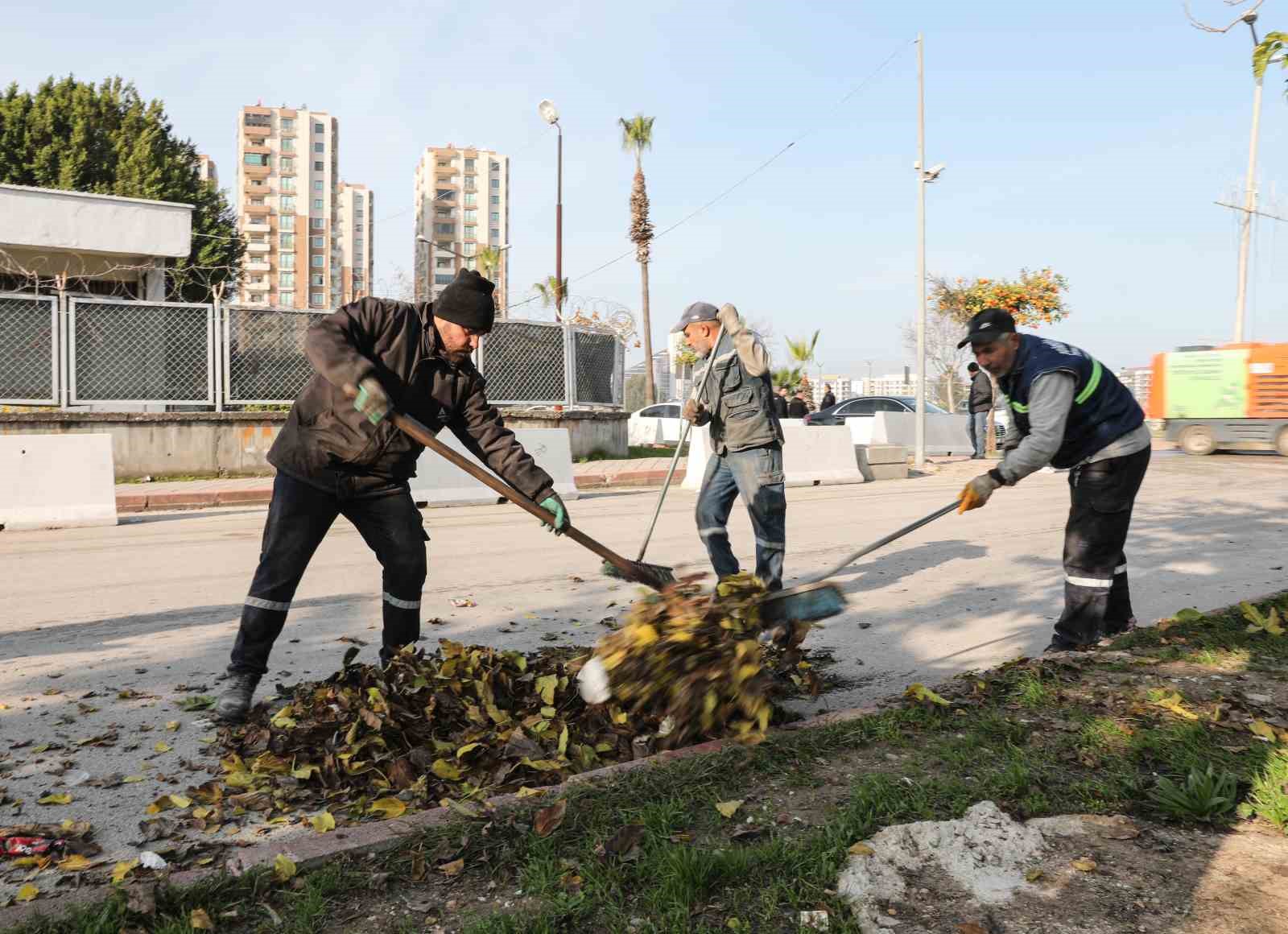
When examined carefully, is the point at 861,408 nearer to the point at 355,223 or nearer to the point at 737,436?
the point at 737,436

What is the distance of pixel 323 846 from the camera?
277cm

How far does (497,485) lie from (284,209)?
497 feet

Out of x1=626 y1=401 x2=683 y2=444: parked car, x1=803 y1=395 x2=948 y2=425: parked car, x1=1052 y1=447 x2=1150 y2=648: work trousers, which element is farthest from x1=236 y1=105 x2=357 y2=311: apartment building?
x1=1052 y1=447 x2=1150 y2=648: work trousers

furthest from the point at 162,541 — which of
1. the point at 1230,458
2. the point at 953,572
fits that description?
the point at 1230,458

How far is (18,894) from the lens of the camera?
2.57 meters

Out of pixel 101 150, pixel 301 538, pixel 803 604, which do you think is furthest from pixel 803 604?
pixel 101 150

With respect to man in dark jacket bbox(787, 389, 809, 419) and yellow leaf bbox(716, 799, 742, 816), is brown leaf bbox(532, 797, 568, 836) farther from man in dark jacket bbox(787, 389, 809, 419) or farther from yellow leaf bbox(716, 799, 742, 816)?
man in dark jacket bbox(787, 389, 809, 419)

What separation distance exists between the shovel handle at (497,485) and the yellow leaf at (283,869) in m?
1.54

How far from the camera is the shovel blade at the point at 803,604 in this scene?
13.4ft

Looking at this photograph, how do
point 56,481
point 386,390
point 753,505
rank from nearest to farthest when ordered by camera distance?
point 386,390 → point 753,505 → point 56,481

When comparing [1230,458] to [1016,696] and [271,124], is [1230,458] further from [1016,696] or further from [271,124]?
[271,124]

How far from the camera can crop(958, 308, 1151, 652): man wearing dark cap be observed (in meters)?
4.55

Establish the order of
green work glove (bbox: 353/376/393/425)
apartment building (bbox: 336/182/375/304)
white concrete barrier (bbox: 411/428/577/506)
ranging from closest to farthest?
green work glove (bbox: 353/376/393/425) < white concrete barrier (bbox: 411/428/577/506) < apartment building (bbox: 336/182/375/304)

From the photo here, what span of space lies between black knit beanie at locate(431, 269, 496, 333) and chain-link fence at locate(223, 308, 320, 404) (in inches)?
483
